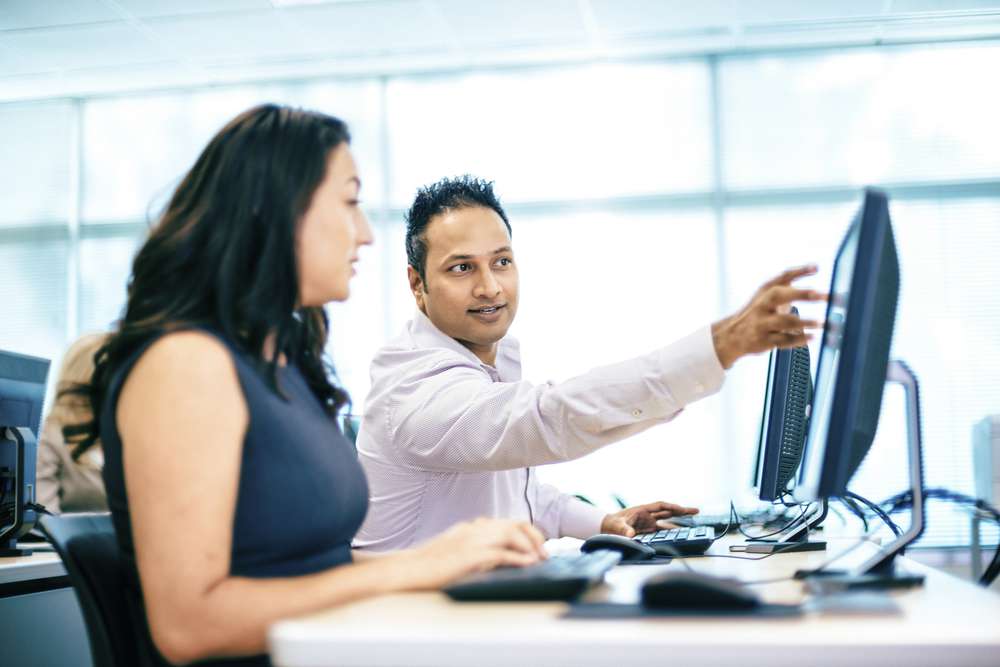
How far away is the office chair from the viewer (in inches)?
44.0

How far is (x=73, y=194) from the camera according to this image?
5.48m

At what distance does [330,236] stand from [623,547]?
2.20ft

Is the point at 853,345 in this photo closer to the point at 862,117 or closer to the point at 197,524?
the point at 197,524

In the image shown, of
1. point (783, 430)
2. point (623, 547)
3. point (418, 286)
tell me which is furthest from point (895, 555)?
point (418, 286)

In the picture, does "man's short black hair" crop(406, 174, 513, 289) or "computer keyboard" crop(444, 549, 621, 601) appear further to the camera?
"man's short black hair" crop(406, 174, 513, 289)

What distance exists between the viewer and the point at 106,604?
1119 millimetres

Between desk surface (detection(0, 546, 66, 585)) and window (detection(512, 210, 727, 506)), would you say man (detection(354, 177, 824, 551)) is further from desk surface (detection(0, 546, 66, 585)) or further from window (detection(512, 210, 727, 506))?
window (detection(512, 210, 727, 506))

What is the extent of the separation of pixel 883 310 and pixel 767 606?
509mm

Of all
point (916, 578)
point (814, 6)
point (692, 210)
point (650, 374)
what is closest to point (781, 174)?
point (692, 210)

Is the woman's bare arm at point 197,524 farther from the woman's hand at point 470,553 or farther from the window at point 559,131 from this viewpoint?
the window at point 559,131

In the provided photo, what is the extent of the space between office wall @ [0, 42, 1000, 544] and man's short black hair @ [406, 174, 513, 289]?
274 cm

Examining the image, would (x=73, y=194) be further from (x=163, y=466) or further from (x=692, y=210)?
(x=163, y=466)

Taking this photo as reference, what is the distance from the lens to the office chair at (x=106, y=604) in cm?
112

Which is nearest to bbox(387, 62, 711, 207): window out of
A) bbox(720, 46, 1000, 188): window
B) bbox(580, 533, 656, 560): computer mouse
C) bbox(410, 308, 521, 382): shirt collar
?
bbox(720, 46, 1000, 188): window
